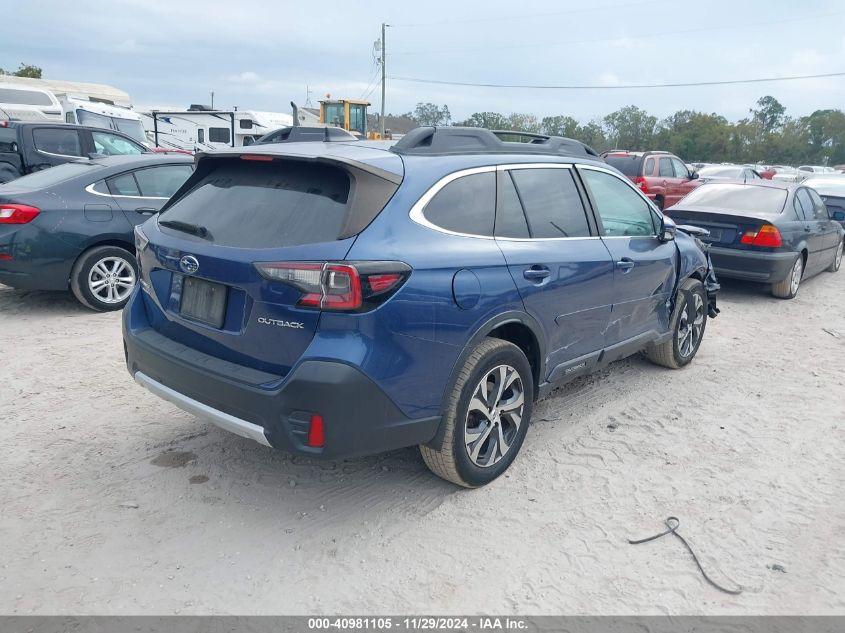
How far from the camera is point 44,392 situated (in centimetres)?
477

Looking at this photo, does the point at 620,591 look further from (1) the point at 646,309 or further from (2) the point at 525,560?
(1) the point at 646,309

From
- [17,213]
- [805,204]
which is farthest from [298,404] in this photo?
[805,204]

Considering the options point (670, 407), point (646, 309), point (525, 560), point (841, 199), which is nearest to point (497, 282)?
point (525, 560)

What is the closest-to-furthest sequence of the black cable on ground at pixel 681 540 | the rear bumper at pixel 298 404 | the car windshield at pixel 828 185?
the rear bumper at pixel 298 404, the black cable on ground at pixel 681 540, the car windshield at pixel 828 185

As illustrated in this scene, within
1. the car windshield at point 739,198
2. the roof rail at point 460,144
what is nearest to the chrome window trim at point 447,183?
the roof rail at point 460,144

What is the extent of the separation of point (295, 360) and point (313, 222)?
0.63m

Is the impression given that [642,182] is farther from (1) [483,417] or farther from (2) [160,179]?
(1) [483,417]

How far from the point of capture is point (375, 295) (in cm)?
288

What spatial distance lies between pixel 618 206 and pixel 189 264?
3045mm

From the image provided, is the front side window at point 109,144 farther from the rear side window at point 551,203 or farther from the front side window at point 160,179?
the rear side window at point 551,203

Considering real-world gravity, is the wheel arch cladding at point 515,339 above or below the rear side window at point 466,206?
below

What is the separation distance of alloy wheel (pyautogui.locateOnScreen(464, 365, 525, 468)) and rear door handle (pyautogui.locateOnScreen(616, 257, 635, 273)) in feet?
4.17

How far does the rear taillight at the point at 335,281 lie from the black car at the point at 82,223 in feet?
14.8

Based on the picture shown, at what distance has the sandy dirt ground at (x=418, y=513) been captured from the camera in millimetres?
2826
